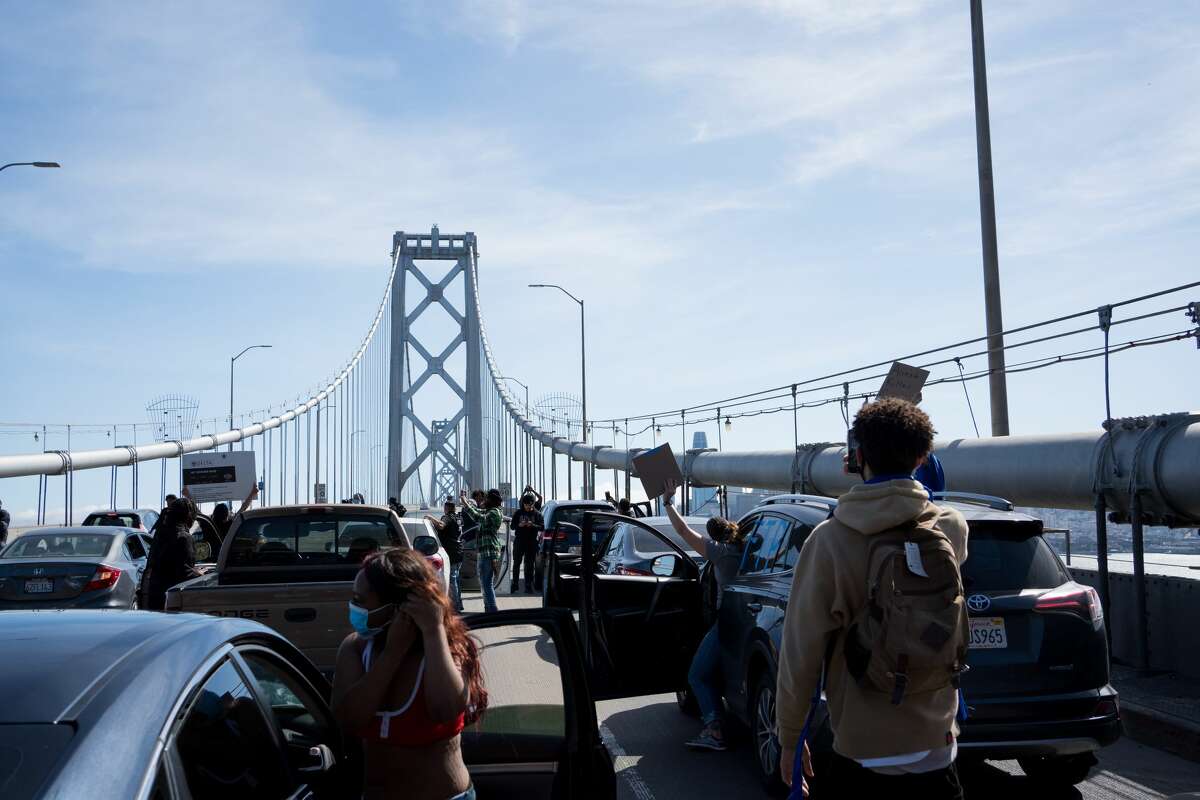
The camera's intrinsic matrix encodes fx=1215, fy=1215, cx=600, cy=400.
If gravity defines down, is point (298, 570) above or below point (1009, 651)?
above

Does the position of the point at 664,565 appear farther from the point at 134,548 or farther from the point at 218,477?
the point at 218,477

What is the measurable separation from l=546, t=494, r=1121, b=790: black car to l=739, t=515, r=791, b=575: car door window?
0.02m

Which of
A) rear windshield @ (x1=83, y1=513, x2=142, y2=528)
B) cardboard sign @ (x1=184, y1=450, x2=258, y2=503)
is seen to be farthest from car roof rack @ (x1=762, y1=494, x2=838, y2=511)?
cardboard sign @ (x1=184, y1=450, x2=258, y2=503)

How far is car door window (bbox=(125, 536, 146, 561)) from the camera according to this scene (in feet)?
49.4

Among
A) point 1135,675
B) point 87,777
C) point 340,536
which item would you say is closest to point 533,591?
point 340,536

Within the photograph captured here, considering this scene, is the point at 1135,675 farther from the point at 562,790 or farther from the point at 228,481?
the point at 228,481

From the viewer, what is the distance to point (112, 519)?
75.0 feet

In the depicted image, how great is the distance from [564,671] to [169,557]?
291 inches

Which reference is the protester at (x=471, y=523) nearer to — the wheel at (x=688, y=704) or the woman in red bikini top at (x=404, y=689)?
the wheel at (x=688, y=704)

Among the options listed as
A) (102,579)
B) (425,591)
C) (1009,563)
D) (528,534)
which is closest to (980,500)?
(1009,563)

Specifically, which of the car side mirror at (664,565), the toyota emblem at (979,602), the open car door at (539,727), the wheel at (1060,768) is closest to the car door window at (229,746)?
the open car door at (539,727)

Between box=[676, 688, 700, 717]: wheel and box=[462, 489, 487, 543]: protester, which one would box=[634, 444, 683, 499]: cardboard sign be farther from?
box=[462, 489, 487, 543]: protester

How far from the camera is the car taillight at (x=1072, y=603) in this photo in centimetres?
573

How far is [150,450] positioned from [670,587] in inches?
1471
